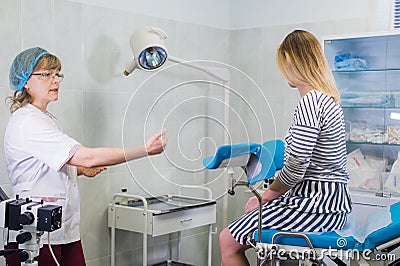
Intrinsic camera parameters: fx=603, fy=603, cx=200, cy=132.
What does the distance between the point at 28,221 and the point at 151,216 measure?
117 centimetres

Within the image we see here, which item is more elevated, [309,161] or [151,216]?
[309,161]

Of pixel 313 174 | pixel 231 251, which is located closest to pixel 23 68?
pixel 231 251

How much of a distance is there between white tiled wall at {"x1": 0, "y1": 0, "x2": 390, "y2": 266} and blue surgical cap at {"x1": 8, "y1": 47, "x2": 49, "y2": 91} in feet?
0.92

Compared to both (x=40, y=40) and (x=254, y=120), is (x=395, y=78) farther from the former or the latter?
(x=40, y=40)

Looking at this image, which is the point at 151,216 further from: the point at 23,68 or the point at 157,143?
the point at 23,68

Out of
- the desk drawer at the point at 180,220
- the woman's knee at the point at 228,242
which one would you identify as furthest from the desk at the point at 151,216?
the woman's knee at the point at 228,242

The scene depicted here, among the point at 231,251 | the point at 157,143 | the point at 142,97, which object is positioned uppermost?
the point at 142,97

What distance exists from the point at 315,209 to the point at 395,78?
47.8 inches

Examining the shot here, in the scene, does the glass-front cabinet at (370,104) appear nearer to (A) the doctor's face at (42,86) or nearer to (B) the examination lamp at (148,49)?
(B) the examination lamp at (148,49)

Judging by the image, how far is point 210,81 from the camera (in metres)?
2.42

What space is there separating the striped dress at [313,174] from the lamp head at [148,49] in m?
0.95

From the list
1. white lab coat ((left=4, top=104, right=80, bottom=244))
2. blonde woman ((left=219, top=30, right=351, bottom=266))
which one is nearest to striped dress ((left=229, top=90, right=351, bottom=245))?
blonde woman ((left=219, top=30, right=351, bottom=266))

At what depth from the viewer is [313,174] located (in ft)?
8.18

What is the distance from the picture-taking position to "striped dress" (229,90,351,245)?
7.92 ft
